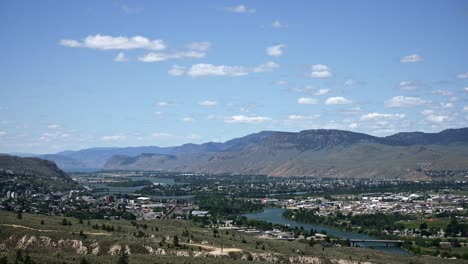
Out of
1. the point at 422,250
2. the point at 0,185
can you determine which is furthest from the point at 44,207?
the point at 422,250

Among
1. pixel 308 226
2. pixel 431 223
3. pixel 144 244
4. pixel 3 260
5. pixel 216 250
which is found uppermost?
pixel 3 260

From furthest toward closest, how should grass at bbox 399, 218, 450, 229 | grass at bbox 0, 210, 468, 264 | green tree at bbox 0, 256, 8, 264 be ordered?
1. grass at bbox 399, 218, 450, 229
2. grass at bbox 0, 210, 468, 264
3. green tree at bbox 0, 256, 8, 264

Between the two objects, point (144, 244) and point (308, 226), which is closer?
point (144, 244)

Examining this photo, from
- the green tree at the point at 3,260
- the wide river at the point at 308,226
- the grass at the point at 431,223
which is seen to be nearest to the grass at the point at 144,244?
the green tree at the point at 3,260

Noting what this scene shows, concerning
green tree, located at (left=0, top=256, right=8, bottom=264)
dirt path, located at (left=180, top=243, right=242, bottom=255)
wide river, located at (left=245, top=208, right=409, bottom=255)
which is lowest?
wide river, located at (left=245, top=208, right=409, bottom=255)

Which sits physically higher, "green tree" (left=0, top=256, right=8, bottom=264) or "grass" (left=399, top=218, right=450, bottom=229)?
"green tree" (left=0, top=256, right=8, bottom=264)

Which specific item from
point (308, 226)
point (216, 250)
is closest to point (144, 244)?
point (216, 250)

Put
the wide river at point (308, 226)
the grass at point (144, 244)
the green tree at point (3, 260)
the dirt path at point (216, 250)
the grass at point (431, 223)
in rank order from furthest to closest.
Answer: the grass at point (431, 223) < the wide river at point (308, 226) < the dirt path at point (216, 250) < the grass at point (144, 244) < the green tree at point (3, 260)

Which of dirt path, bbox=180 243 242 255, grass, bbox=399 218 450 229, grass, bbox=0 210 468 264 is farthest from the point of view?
grass, bbox=399 218 450 229

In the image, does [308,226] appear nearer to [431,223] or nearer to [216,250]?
[431,223]

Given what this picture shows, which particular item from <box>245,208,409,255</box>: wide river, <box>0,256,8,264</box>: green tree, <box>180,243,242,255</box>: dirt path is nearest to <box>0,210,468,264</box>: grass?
<box>0,256,8,264</box>: green tree

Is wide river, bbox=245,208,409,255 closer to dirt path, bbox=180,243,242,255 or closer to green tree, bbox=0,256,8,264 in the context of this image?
dirt path, bbox=180,243,242,255

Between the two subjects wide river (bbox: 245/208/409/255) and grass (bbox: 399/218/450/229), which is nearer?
wide river (bbox: 245/208/409/255)

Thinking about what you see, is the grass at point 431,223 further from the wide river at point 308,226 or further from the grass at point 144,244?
the grass at point 144,244
